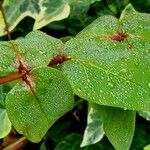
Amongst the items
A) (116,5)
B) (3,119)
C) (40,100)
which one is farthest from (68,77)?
(116,5)

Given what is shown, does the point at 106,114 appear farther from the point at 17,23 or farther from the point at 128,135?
the point at 17,23

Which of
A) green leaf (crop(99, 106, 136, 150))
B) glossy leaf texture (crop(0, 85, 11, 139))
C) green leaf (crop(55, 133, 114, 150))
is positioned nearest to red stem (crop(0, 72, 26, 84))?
green leaf (crop(99, 106, 136, 150))

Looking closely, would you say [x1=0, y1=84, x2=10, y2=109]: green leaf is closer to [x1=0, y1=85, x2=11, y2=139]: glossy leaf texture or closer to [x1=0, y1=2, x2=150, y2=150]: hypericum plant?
[x1=0, y1=85, x2=11, y2=139]: glossy leaf texture

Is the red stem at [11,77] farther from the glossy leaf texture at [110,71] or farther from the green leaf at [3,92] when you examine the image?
the green leaf at [3,92]

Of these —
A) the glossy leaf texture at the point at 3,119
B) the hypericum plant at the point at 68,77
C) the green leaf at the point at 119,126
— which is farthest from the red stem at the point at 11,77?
the glossy leaf texture at the point at 3,119

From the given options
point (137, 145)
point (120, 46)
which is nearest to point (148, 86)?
point (120, 46)

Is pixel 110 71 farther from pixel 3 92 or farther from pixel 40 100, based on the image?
pixel 3 92

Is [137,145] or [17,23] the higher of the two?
[17,23]
